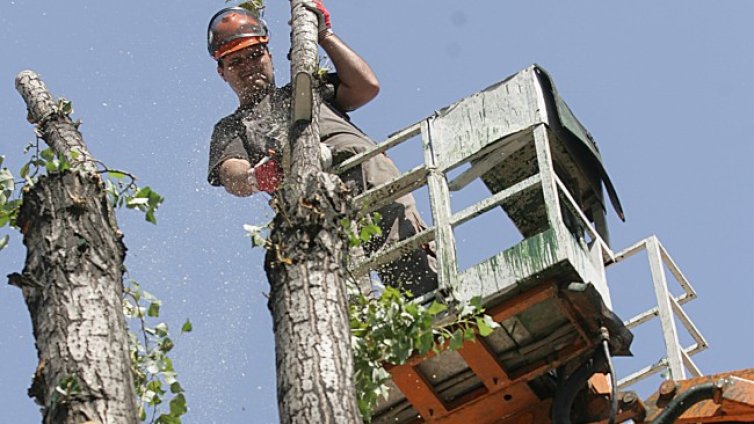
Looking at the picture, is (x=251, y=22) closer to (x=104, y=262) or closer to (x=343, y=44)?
(x=343, y=44)

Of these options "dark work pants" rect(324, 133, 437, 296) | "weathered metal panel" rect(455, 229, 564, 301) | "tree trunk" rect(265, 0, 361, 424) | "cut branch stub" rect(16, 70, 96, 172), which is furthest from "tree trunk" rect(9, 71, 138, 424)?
"dark work pants" rect(324, 133, 437, 296)

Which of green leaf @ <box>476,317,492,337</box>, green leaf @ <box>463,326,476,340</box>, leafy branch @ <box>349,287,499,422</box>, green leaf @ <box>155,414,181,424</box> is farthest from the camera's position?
green leaf @ <box>463,326,476,340</box>

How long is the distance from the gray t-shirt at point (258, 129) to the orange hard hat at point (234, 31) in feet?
1.46

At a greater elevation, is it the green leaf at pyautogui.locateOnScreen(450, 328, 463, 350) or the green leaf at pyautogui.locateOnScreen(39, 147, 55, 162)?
the green leaf at pyautogui.locateOnScreen(39, 147, 55, 162)

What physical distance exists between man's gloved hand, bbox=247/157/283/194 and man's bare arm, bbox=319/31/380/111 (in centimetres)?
90

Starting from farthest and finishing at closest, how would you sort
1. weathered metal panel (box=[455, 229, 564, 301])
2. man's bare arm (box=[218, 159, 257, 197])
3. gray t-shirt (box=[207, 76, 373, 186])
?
gray t-shirt (box=[207, 76, 373, 186]) < man's bare arm (box=[218, 159, 257, 197]) < weathered metal panel (box=[455, 229, 564, 301])

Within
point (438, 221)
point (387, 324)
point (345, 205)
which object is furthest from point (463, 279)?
point (345, 205)

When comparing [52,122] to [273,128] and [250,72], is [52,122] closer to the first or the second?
[273,128]

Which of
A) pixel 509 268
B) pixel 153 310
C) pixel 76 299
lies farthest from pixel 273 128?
pixel 76 299

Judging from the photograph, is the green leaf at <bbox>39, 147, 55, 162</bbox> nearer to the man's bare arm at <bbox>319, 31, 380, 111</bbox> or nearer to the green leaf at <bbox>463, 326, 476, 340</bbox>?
the green leaf at <bbox>463, 326, 476, 340</bbox>

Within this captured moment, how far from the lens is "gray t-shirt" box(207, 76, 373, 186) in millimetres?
11820

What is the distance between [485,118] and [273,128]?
2.11m

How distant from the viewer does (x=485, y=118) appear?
10.6 meters

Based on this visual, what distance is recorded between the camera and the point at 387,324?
24.0ft
